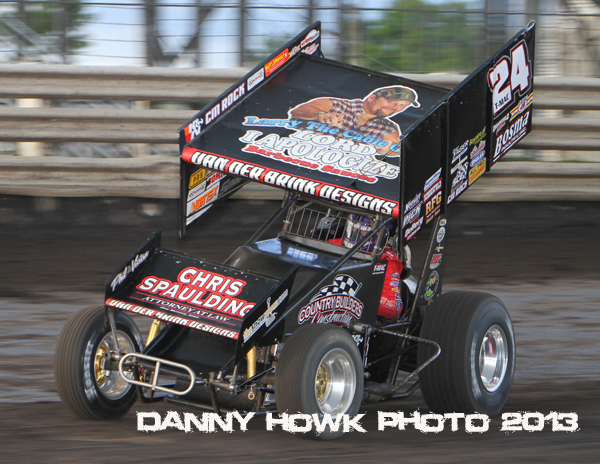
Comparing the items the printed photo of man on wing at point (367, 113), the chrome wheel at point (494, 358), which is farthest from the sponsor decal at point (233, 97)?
the chrome wheel at point (494, 358)

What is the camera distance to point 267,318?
194 inches

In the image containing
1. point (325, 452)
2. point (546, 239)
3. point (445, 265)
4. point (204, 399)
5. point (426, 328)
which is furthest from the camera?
point (546, 239)

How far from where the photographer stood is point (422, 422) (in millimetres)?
5477

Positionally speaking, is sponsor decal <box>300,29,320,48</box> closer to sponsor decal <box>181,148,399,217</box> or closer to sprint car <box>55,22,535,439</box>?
sprint car <box>55,22,535,439</box>

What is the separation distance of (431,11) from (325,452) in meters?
6.40

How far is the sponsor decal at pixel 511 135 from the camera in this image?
616 centimetres

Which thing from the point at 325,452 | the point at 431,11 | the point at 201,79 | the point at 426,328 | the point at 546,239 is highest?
the point at 431,11

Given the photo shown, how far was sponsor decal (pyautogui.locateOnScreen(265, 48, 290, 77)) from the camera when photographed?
6.38 m

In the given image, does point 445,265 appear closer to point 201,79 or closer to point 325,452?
point 201,79

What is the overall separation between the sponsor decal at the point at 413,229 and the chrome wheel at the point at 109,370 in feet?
5.66

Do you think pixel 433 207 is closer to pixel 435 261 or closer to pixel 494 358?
pixel 435 261

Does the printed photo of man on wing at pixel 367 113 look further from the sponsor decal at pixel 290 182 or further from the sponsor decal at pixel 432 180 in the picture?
the sponsor decal at pixel 290 182

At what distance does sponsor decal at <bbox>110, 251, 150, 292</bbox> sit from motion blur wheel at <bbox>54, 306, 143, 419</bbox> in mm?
242

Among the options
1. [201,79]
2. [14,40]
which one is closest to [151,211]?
[201,79]
